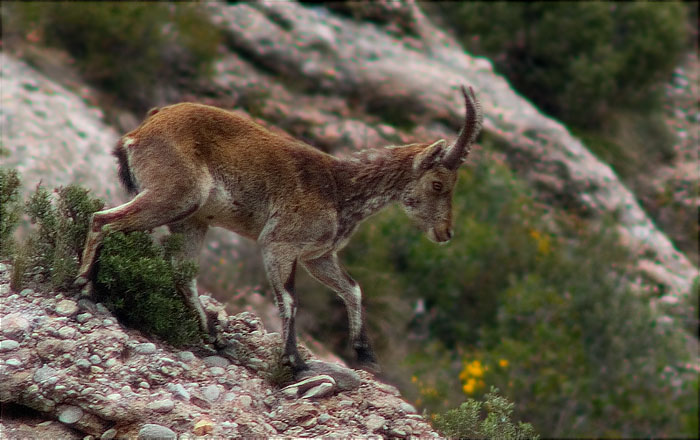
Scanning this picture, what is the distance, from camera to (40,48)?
71.1 ft

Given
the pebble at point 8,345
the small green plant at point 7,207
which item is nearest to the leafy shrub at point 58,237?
the small green plant at point 7,207

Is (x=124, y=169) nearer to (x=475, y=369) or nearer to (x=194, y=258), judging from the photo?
(x=194, y=258)

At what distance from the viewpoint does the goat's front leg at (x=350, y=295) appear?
9.10 meters

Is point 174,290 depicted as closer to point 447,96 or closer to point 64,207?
point 64,207

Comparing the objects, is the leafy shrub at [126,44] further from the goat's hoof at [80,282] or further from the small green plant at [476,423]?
the small green plant at [476,423]

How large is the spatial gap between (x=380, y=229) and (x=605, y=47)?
14.0m

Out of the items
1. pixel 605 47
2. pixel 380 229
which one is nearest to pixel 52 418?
pixel 380 229

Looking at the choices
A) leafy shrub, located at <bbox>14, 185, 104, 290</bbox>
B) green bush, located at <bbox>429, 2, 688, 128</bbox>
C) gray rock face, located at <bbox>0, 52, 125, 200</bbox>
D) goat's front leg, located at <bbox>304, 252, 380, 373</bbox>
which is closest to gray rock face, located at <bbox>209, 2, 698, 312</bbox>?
green bush, located at <bbox>429, 2, 688, 128</bbox>

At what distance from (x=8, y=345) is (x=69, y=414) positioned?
762 millimetres

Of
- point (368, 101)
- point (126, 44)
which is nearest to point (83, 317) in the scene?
point (126, 44)

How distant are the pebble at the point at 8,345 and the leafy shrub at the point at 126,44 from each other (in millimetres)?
15303

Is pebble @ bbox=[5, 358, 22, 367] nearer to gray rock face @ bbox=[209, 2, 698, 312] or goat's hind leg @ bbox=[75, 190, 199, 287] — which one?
goat's hind leg @ bbox=[75, 190, 199, 287]

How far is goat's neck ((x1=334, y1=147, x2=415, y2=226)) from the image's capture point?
9188 millimetres

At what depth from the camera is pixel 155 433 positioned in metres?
6.99
